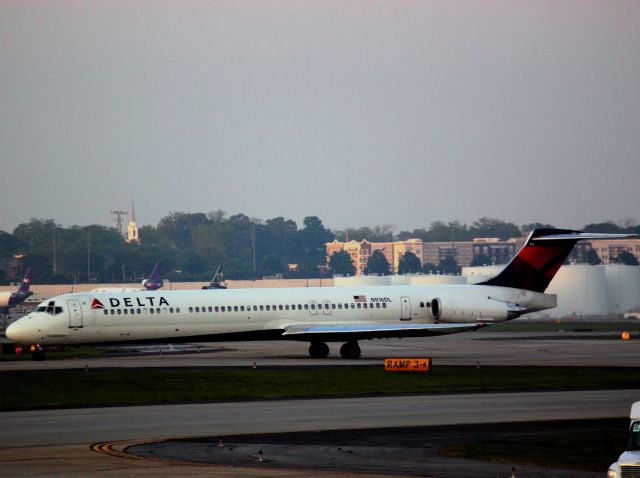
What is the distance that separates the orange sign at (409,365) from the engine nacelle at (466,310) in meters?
12.3

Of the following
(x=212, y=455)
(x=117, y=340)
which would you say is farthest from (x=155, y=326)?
(x=212, y=455)

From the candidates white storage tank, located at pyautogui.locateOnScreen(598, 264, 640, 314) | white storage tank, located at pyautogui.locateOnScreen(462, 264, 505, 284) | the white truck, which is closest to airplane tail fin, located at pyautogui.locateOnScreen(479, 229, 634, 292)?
the white truck

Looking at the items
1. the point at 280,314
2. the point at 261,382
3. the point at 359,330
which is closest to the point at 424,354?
→ the point at 359,330

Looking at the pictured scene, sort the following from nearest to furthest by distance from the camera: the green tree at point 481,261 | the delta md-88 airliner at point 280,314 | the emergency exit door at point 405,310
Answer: the delta md-88 airliner at point 280,314
the emergency exit door at point 405,310
the green tree at point 481,261

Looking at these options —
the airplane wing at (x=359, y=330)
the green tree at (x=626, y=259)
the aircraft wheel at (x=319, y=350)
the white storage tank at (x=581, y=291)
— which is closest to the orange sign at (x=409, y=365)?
the airplane wing at (x=359, y=330)

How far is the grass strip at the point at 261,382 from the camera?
4088cm

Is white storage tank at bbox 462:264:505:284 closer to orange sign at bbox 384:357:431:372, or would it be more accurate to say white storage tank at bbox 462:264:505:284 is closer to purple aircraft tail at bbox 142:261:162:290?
purple aircraft tail at bbox 142:261:162:290

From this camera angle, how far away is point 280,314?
6053 cm

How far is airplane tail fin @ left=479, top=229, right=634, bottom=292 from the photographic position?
65.3 m

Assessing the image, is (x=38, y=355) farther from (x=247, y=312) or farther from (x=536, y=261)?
(x=536, y=261)

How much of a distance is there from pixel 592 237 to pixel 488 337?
21950 mm

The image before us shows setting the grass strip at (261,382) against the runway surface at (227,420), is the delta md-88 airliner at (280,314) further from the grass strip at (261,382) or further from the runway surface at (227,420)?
the runway surface at (227,420)

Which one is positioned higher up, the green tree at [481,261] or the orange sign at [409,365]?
the green tree at [481,261]

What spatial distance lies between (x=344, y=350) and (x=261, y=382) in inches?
615
